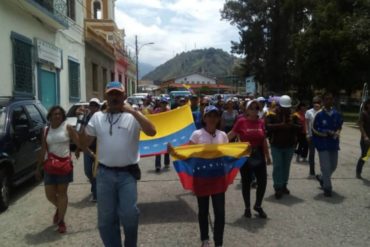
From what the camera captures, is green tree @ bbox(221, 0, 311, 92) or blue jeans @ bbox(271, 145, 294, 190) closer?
blue jeans @ bbox(271, 145, 294, 190)

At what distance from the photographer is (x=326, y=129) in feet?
26.7

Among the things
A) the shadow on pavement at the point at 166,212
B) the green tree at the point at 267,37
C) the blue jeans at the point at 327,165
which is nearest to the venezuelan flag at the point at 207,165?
the shadow on pavement at the point at 166,212

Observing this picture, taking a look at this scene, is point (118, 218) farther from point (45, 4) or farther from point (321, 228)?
point (45, 4)

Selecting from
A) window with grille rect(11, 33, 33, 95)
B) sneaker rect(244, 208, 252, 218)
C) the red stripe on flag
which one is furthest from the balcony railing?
the red stripe on flag

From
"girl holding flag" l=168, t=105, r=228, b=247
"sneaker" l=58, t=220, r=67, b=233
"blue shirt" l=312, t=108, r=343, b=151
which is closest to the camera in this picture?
"girl holding flag" l=168, t=105, r=228, b=247

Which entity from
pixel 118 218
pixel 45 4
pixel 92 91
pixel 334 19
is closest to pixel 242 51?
pixel 334 19

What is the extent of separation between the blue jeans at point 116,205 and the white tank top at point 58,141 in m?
2.08

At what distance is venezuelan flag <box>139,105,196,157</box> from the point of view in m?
8.48

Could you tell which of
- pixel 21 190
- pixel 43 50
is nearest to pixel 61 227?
pixel 21 190

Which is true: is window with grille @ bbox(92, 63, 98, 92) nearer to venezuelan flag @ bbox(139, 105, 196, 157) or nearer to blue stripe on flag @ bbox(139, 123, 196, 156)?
venezuelan flag @ bbox(139, 105, 196, 157)

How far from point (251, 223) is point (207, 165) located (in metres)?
1.56

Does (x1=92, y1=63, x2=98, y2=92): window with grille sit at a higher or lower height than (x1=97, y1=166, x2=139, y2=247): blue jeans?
higher

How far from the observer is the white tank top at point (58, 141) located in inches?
249

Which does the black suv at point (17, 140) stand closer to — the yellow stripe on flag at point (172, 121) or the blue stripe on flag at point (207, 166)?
the yellow stripe on flag at point (172, 121)
